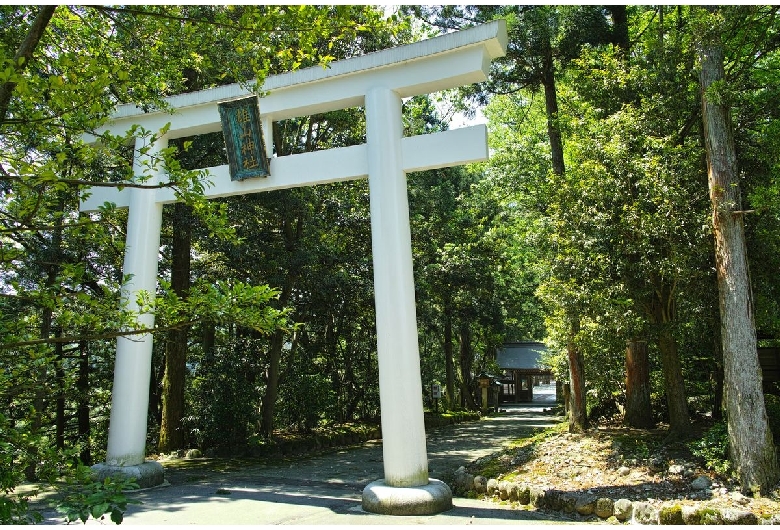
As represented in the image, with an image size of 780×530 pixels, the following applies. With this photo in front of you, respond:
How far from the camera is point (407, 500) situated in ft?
18.0

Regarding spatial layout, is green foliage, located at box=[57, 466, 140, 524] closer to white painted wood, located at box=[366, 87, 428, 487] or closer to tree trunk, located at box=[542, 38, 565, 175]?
white painted wood, located at box=[366, 87, 428, 487]

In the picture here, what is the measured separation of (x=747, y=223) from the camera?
7.50 metres

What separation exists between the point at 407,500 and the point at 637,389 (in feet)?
22.5

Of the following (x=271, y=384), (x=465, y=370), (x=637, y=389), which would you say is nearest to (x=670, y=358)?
(x=637, y=389)

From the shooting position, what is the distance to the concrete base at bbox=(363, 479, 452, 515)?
5.49 m

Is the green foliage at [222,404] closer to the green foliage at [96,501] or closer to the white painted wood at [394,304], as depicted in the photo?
the white painted wood at [394,304]

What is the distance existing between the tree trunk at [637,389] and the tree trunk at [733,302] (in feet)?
13.0

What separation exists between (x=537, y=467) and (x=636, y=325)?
2.47m

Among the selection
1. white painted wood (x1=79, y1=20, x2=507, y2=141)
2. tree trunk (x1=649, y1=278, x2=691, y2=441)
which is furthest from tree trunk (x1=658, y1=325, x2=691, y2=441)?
white painted wood (x1=79, y1=20, x2=507, y2=141)

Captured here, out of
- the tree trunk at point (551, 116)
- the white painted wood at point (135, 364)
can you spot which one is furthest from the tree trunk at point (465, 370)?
the white painted wood at point (135, 364)

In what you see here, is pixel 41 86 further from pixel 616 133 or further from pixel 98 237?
pixel 616 133

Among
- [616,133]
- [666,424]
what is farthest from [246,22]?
[666,424]

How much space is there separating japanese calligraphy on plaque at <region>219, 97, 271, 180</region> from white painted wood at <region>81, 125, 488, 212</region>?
139 mm

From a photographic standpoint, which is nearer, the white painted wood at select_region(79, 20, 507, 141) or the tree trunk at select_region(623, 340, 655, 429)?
the white painted wood at select_region(79, 20, 507, 141)
